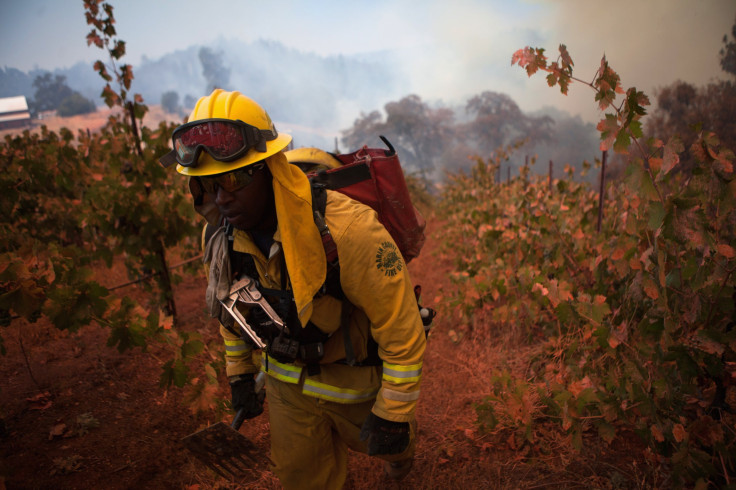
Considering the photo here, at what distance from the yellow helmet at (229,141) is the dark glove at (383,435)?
110 cm

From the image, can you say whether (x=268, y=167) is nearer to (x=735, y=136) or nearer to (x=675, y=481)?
(x=675, y=481)

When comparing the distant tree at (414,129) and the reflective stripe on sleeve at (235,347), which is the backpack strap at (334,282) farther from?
the distant tree at (414,129)

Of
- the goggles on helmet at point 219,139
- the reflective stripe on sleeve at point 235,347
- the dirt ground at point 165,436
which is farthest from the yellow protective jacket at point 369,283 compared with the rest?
the dirt ground at point 165,436

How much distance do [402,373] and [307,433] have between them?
62 cm

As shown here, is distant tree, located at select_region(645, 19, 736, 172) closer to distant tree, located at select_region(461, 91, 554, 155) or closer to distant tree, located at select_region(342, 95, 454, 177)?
distant tree, located at select_region(461, 91, 554, 155)

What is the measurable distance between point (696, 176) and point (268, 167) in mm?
1594

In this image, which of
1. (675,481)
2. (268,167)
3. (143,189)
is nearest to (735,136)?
(675,481)

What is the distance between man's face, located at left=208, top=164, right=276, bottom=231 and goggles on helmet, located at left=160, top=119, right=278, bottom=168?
4.3 inches

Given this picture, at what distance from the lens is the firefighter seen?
1480 millimetres

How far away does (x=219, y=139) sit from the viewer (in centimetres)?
147

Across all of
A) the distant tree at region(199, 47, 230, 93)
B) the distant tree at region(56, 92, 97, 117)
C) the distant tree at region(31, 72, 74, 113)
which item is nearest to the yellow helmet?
the distant tree at region(56, 92, 97, 117)

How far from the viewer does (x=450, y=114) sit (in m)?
28.6

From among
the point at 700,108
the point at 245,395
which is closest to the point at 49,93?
the point at 245,395

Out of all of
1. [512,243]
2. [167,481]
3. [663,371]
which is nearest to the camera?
[663,371]
